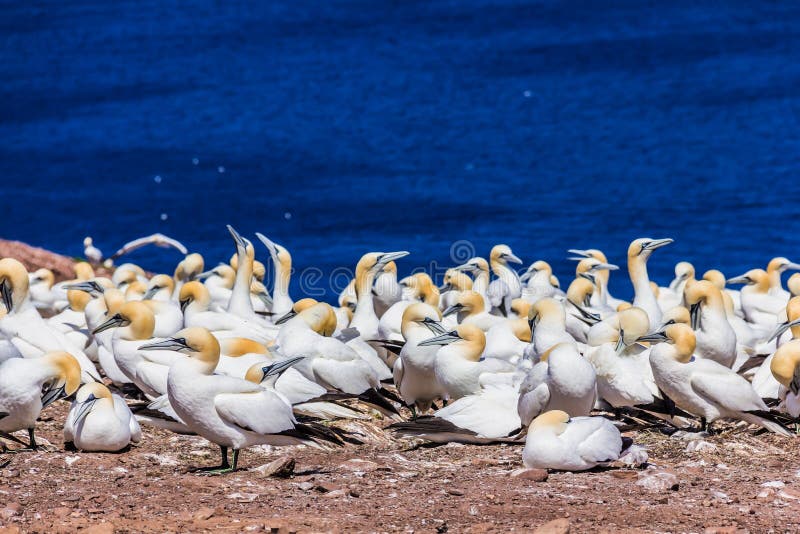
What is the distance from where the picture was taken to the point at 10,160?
32312 millimetres

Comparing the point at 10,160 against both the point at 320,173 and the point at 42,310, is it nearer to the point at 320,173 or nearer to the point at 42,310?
the point at 320,173

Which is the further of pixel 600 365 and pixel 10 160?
pixel 10 160

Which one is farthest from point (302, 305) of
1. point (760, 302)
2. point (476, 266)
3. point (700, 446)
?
point (760, 302)

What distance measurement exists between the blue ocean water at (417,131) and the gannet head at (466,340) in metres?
11.1

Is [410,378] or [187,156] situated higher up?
[187,156]

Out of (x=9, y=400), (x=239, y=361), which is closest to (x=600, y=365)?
(x=239, y=361)

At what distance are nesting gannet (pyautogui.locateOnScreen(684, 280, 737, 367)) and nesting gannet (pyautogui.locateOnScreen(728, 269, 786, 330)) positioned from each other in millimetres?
2584

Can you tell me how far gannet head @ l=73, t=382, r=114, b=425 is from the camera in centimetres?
711

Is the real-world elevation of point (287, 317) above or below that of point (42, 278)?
below

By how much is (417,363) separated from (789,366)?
237 cm

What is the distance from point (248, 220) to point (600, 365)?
1768 centimetres

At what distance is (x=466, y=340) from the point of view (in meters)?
8.50

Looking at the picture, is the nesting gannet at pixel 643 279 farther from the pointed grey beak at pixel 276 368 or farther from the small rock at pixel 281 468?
the small rock at pixel 281 468

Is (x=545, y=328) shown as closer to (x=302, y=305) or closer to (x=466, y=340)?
(x=466, y=340)
